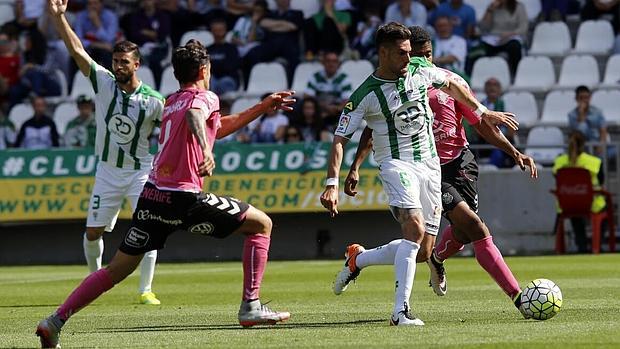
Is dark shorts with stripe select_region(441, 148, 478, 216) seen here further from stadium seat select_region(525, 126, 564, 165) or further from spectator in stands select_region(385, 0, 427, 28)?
spectator in stands select_region(385, 0, 427, 28)

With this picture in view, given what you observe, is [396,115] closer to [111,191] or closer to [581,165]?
[111,191]

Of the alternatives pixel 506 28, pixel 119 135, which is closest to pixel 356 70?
pixel 506 28

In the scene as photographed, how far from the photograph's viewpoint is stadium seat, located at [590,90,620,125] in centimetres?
2231

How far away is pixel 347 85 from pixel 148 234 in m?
13.8

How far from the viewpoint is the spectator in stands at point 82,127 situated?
71.7ft

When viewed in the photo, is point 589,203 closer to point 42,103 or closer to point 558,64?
point 558,64

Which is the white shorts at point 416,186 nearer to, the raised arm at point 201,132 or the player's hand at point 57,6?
the raised arm at point 201,132

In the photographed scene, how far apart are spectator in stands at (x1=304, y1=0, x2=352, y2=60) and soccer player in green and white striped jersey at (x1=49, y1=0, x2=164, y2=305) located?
11.6 meters

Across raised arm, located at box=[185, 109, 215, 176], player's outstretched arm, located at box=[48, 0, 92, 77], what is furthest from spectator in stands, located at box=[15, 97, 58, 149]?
raised arm, located at box=[185, 109, 215, 176]

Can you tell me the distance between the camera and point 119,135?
1244 centimetres

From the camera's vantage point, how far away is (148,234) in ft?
28.7

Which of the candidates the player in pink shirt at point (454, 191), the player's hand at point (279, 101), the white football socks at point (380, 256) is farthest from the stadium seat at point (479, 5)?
the player's hand at point (279, 101)

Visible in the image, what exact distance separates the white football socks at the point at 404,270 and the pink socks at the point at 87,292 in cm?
204

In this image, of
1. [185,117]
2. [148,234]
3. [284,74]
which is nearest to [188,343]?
[148,234]
